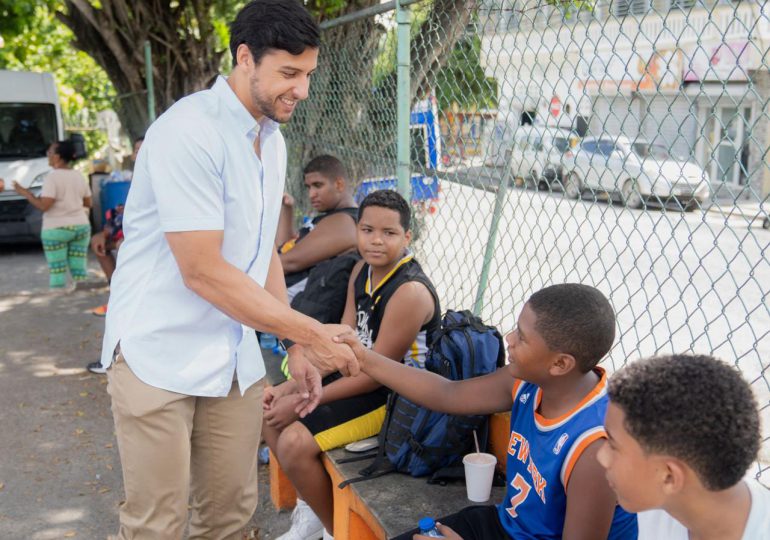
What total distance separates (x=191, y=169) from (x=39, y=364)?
4760 millimetres

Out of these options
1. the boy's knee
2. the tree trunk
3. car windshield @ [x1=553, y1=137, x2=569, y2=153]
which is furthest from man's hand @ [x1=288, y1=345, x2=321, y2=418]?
the tree trunk

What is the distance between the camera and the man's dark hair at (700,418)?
1600 mm

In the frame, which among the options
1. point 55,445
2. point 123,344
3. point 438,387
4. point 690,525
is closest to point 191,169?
point 123,344

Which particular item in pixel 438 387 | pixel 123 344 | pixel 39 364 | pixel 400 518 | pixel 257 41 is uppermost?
pixel 257 41

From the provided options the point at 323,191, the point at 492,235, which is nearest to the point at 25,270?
the point at 323,191

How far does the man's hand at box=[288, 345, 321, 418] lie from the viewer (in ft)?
9.35

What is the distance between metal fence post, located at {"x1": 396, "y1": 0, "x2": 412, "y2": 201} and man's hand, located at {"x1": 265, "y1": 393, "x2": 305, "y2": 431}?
131cm

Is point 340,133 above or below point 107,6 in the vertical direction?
below

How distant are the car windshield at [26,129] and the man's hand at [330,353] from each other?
1044 centimetres

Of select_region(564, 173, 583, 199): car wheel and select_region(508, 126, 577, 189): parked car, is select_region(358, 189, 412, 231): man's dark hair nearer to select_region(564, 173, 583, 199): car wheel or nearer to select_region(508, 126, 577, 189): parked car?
select_region(508, 126, 577, 189): parked car

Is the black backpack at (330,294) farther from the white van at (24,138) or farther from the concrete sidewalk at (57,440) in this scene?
the white van at (24,138)

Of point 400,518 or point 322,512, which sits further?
point 322,512

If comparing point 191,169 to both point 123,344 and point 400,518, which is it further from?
point 400,518

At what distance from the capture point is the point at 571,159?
11.7 ft
